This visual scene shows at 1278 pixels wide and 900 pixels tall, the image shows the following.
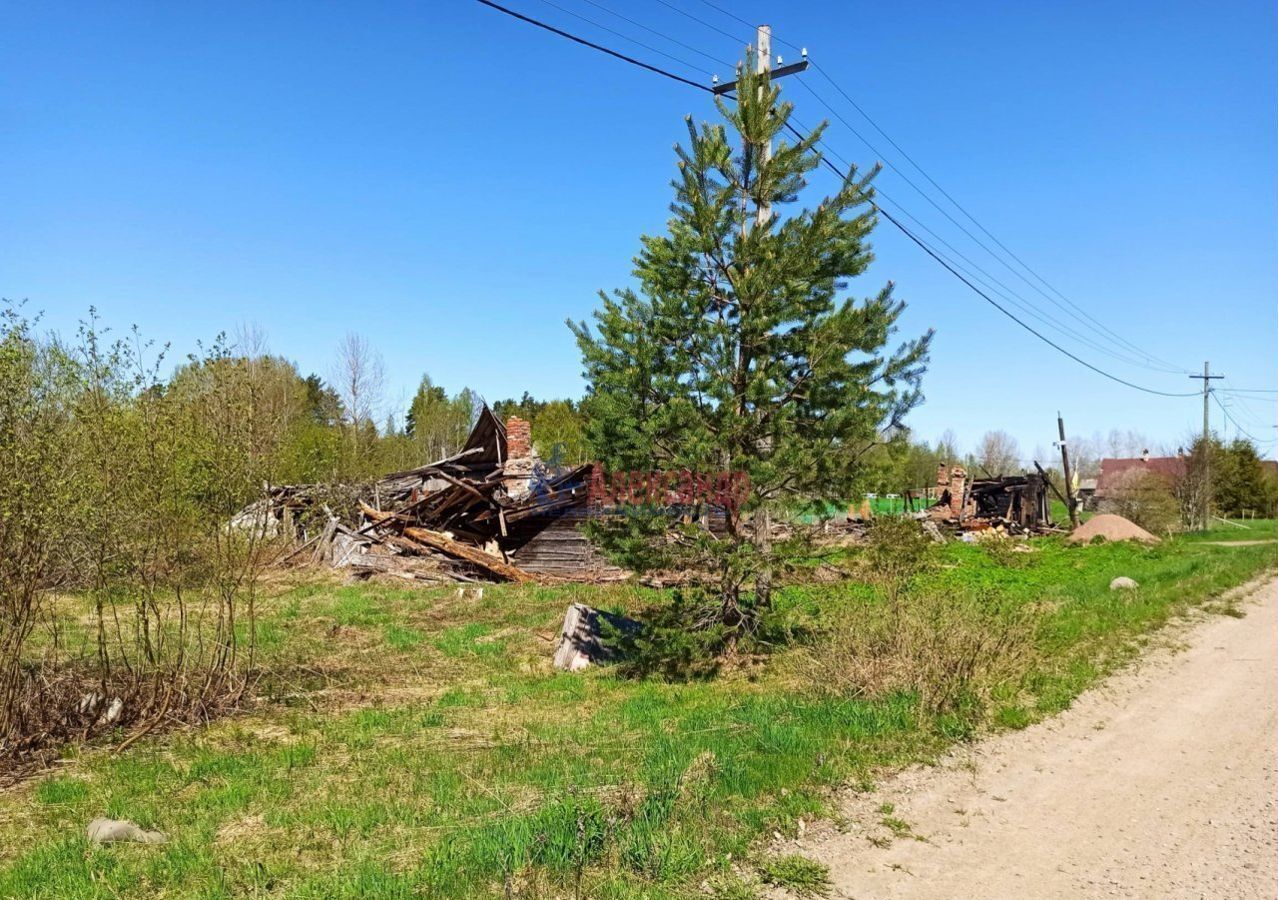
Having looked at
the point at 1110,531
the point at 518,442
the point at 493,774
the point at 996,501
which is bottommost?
the point at 493,774

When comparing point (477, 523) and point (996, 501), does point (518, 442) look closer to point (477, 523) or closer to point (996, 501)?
point (477, 523)

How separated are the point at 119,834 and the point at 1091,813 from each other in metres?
6.71

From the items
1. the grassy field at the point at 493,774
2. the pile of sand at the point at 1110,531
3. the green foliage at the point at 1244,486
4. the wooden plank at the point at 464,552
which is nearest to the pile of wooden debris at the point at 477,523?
the wooden plank at the point at 464,552

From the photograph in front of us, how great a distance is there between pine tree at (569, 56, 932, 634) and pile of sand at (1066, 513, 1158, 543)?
24.2 m

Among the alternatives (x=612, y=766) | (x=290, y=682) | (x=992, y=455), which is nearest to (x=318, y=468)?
(x=290, y=682)

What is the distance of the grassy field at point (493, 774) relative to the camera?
4473 millimetres

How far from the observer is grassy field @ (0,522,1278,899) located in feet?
14.7

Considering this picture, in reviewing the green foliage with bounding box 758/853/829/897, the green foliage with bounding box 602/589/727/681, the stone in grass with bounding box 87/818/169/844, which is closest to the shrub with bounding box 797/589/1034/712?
the green foliage with bounding box 602/589/727/681

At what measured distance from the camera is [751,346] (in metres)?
9.70

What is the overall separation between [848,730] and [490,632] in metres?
8.69

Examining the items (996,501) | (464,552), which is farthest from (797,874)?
(996,501)

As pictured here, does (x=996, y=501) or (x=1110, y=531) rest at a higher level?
(x=996, y=501)

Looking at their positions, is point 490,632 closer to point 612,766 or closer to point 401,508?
point 612,766

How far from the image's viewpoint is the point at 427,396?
227ft
